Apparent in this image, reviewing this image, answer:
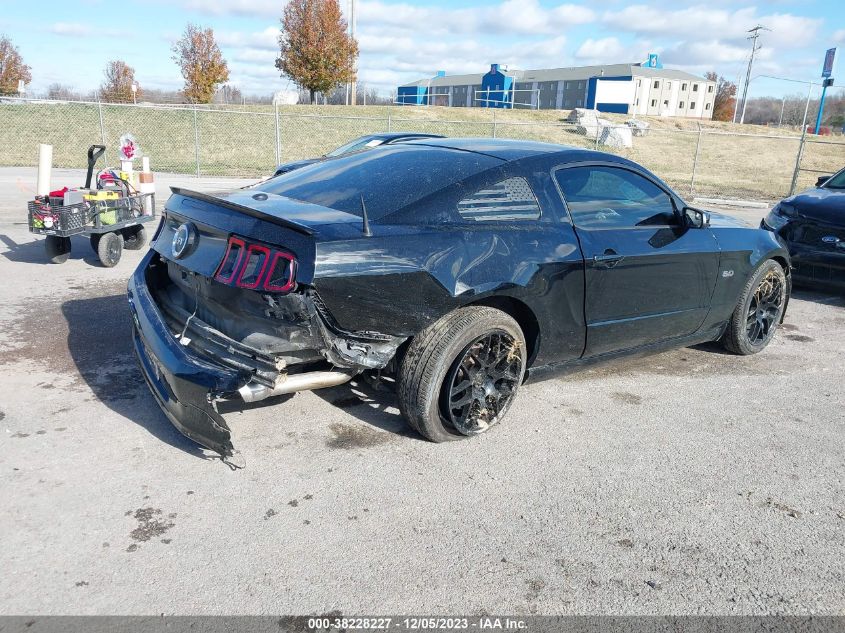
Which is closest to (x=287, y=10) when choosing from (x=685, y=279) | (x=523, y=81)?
(x=685, y=279)

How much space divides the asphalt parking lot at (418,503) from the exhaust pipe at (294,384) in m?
0.40

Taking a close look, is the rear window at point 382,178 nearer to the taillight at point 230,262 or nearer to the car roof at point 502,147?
the car roof at point 502,147

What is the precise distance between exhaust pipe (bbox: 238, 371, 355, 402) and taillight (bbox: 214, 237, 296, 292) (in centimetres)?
46

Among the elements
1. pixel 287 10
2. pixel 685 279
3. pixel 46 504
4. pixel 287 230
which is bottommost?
pixel 46 504

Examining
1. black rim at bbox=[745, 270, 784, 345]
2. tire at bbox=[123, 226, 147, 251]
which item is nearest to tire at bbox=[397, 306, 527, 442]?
black rim at bbox=[745, 270, 784, 345]

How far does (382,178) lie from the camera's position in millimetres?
3857

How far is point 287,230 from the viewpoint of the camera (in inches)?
124

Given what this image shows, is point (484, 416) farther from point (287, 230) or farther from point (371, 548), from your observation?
point (287, 230)

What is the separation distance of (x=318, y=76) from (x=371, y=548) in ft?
134

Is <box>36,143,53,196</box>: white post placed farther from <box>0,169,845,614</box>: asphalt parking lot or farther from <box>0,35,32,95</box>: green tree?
<box>0,35,32,95</box>: green tree

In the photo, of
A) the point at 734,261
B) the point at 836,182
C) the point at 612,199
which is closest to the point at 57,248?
the point at 612,199

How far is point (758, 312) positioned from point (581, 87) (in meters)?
81.4

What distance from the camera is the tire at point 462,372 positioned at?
3447mm

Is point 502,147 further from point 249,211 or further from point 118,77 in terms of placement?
point 118,77
